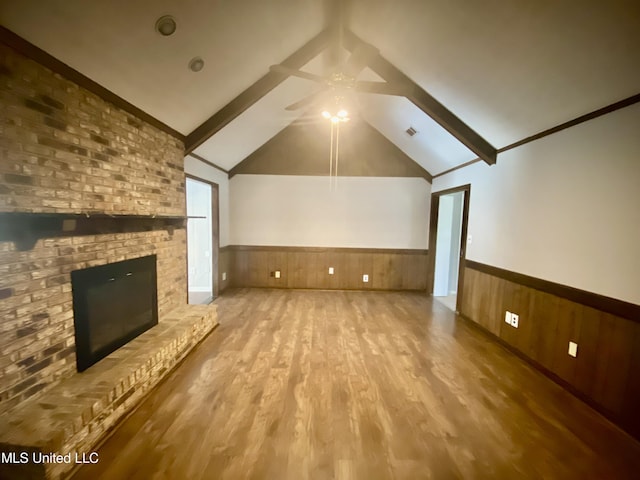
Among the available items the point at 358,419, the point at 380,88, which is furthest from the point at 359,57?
the point at 358,419

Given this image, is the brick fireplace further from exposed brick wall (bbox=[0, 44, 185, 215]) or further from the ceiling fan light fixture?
the ceiling fan light fixture

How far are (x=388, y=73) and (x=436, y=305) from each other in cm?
374

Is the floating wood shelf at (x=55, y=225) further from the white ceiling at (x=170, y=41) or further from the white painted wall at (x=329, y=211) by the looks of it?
the white painted wall at (x=329, y=211)

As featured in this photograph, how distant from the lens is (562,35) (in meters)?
1.90

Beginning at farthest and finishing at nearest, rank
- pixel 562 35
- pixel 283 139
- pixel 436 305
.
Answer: pixel 283 139 < pixel 436 305 < pixel 562 35

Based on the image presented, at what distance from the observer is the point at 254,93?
324 centimetres

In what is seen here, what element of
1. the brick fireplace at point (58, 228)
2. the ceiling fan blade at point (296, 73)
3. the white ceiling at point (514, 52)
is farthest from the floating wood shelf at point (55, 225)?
the white ceiling at point (514, 52)

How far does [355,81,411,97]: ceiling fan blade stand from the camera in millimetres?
2621

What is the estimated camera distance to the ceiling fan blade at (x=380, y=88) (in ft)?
8.60

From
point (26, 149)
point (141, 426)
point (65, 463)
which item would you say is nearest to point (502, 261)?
point (141, 426)

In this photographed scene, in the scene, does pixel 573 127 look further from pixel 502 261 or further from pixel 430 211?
pixel 430 211

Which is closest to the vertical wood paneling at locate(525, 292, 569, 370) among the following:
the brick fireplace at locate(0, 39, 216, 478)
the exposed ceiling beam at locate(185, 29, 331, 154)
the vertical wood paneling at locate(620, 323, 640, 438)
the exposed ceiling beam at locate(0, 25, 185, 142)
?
the vertical wood paneling at locate(620, 323, 640, 438)

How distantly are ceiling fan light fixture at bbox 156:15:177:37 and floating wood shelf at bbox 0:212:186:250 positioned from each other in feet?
4.83

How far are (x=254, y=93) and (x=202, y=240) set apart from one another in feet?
10.5
